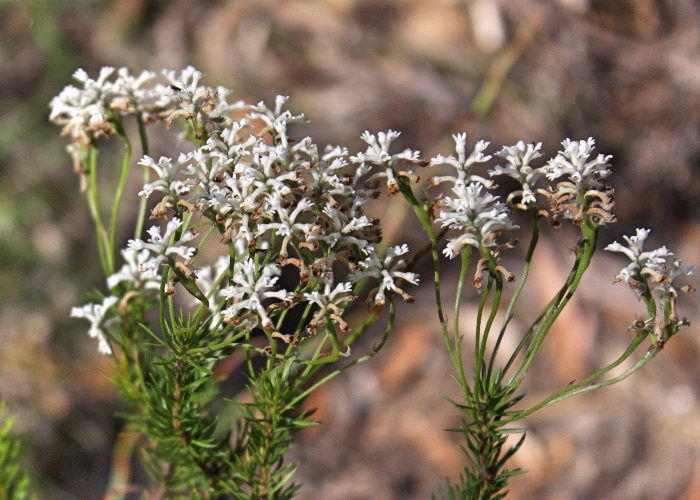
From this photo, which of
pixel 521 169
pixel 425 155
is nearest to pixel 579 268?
pixel 521 169

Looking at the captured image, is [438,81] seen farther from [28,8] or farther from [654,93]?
[28,8]

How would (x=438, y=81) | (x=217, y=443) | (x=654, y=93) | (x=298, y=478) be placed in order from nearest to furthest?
(x=217, y=443) < (x=298, y=478) < (x=654, y=93) < (x=438, y=81)

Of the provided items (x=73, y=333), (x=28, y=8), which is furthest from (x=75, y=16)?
(x=73, y=333)

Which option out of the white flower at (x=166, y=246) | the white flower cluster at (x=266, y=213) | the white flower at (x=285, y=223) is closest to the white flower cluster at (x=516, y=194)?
the white flower cluster at (x=266, y=213)

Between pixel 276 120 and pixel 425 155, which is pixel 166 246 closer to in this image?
pixel 276 120

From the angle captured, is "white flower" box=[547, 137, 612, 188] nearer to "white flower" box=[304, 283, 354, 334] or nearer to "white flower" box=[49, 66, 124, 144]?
"white flower" box=[304, 283, 354, 334]

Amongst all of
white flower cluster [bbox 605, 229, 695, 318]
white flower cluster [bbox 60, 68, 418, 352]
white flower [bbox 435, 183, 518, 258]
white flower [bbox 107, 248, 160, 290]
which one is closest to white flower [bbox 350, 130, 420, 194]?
white flower cluster [bbox 60, 68, 418, 352]

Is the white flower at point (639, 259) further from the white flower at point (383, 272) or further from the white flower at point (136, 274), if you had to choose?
the white flower at point (136, 274)
